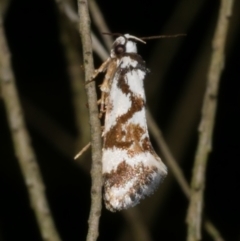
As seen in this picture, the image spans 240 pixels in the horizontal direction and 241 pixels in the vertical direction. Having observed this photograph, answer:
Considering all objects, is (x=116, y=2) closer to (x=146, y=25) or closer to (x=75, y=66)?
(x=146, y=25)

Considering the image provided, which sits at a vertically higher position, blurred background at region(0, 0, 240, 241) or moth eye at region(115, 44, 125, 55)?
moth eye at region(115, 44, 125, 55)

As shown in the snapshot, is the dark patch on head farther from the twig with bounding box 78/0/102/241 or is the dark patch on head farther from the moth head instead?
the twig with bounding box 78/0/102/241

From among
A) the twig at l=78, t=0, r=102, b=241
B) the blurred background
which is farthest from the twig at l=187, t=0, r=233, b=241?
the blurred background

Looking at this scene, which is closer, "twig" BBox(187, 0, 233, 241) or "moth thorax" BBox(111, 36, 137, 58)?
"moth thorax" BBox(111, 36, 137, 58)

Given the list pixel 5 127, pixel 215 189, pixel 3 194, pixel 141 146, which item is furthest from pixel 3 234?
pixel 141 146

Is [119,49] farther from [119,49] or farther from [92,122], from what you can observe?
[92,122]

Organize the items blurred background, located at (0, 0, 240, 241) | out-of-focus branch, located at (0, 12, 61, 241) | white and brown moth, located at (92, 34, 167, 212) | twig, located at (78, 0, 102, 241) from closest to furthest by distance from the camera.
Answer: twig, located at (78, 0, 102, 241) < white and brown moth, located at (92, 34, 167, 212) < out-of-focus branch, located at (0, 12, 61, 241) < blurred background, located at (0, 0, 240, 241)
